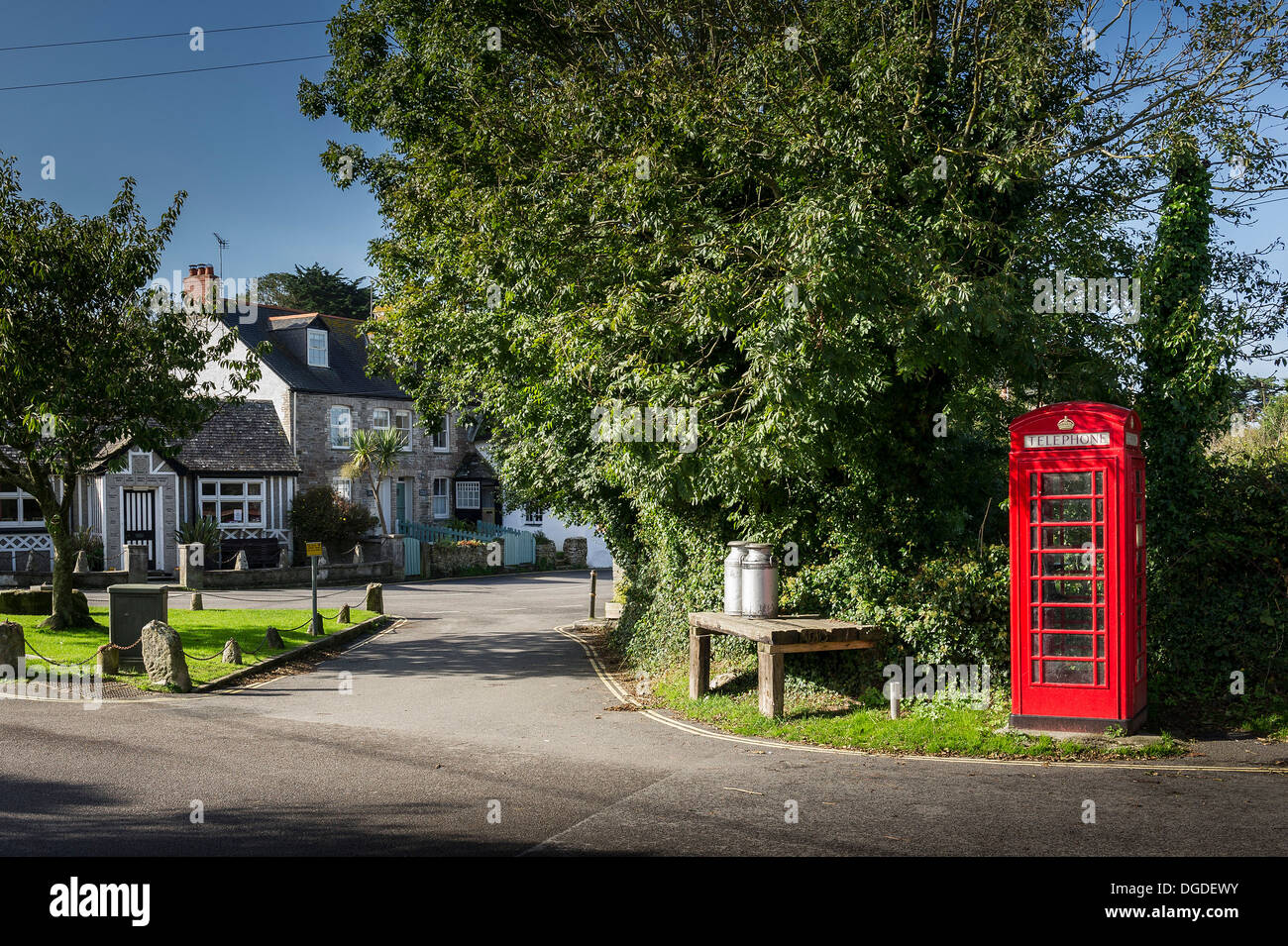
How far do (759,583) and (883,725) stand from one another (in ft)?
6.76

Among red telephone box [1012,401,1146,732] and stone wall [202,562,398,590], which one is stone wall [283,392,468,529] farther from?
red telephone box [1012,401,1146,732]

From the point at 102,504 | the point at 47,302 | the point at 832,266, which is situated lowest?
the point at 102,504

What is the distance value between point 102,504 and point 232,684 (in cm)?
2389

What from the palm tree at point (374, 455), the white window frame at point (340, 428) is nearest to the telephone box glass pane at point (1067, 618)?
the palm tree at point (374, 455)

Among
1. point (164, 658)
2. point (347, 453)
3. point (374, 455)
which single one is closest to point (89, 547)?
point (347, 453)

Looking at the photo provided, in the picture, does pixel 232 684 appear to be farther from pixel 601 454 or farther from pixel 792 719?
pixel 792 719

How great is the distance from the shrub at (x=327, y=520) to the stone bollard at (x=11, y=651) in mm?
23294

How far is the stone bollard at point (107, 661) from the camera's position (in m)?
13.5

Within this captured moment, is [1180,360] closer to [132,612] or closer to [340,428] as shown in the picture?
[132,612]

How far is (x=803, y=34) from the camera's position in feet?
40.3

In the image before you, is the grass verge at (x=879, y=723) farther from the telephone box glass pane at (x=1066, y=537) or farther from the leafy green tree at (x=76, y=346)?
the leafy green tree at (x=76, y=346)

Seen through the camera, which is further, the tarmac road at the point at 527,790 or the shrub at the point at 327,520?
the shrub at the point at 327,520

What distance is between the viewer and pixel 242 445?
37688 mm
